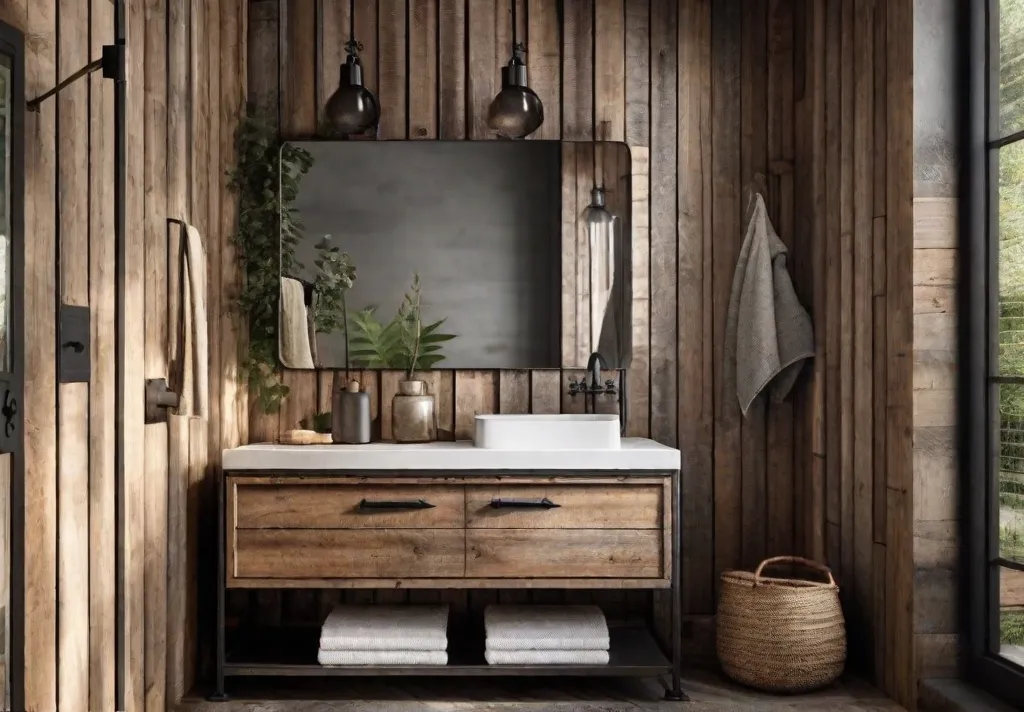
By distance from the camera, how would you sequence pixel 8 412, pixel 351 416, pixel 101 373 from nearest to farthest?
pixel 8 412 → pixel 101 373 → pixel 351 416

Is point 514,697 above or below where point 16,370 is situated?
below

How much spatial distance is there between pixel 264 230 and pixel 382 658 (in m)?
1.56

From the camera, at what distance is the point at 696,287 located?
3379mm

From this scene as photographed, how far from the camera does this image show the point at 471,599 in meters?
3.32

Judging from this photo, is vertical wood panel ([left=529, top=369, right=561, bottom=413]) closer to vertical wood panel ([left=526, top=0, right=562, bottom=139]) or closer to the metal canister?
the metal canister

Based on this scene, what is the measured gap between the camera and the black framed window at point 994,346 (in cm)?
244

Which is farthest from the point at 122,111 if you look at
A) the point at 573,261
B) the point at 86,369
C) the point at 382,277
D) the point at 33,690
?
the point at 573,261

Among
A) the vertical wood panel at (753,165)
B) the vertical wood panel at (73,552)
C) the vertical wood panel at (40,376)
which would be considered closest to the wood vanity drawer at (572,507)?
the vertical wood panel at (753,165)

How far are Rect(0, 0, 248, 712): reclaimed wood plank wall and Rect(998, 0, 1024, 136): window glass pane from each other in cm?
237

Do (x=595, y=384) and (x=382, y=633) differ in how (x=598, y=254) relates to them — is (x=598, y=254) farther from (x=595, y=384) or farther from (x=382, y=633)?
(x=382, y=633)

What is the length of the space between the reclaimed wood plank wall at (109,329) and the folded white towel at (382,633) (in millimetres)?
474

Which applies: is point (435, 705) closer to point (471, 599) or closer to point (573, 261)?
point (471, 599)

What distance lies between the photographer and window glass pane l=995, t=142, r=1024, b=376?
7.95ft

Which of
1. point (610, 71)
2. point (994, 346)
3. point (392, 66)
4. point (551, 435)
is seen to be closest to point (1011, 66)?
point (994, 346)
